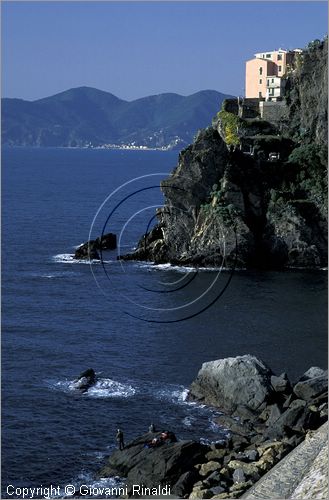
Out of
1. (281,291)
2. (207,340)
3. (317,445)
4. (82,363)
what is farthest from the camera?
(281,291)

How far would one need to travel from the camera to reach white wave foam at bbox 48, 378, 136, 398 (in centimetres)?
5294

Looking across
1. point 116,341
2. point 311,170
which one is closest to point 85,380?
point 116,341

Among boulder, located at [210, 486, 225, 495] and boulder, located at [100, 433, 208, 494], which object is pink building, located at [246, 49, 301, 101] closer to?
boulder, located at [100, 433, 208, 494]

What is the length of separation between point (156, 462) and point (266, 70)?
91.2 meters

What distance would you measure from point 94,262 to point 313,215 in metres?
26.6

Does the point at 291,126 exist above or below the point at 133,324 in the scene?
above

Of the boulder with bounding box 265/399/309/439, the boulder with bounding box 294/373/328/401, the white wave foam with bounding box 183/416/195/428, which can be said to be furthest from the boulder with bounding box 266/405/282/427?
the white wave foam with bounding box 183/416/195/428

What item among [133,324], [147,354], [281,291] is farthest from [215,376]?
[281,291]

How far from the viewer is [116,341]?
64812 millimetres

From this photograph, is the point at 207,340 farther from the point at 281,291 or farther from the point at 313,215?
the point at 313,215

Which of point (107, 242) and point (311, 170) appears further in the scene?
point (107, 242)

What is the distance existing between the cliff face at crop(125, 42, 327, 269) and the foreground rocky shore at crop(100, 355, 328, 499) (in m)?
40.3

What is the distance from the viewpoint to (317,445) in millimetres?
42094

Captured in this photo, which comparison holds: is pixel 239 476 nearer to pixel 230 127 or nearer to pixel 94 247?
pixel 94 247
